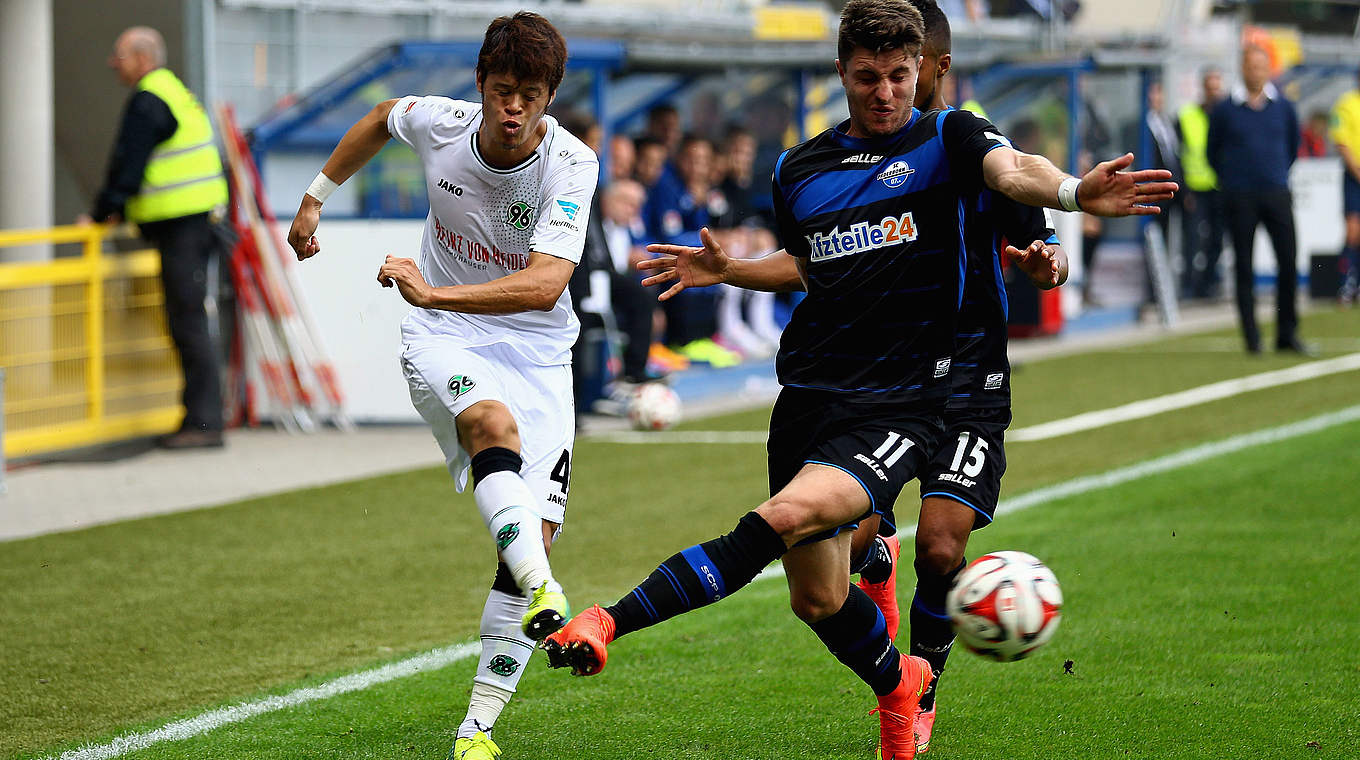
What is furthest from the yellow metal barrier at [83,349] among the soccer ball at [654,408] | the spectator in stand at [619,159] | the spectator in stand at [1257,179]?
the spectator in stand at [1257,179]

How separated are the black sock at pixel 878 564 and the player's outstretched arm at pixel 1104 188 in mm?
1371

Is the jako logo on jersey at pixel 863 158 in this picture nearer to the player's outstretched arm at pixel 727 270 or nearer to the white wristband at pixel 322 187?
the player's outstretched arm at pixel 727 270

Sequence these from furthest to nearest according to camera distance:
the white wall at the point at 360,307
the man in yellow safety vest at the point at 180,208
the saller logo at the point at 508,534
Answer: the white wall at the point at 360,307
the man in yellow safety vest at the point at 180,208
the saller logo at the point at 508,534

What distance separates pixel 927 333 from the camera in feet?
14.6

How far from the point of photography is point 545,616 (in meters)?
4.05

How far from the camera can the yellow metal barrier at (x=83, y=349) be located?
9.81 meters

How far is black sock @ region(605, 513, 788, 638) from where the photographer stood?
404 cm

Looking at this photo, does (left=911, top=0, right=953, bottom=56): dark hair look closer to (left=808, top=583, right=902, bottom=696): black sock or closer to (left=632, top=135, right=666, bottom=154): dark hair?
(left=808, top=583, right=902, bottom=696): black sock

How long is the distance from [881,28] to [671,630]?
2.72m

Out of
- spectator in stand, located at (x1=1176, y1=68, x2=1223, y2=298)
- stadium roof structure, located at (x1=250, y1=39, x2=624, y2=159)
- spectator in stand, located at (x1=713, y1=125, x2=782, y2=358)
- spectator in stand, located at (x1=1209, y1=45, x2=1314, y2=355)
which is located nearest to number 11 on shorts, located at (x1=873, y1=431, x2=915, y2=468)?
stadium roof structure, located at (x1=250, y1=39, x2=624, y2=159)

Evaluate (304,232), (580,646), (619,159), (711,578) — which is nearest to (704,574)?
(711,578)

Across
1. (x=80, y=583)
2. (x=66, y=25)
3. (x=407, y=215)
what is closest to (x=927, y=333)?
(x=80, y=583)

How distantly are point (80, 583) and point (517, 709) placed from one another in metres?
2.65

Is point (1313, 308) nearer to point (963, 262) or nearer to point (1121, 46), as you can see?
point (1121, 46)
